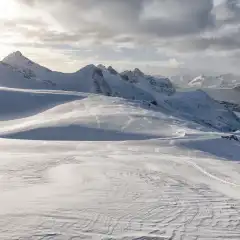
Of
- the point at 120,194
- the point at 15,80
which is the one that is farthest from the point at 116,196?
the point at 15,80

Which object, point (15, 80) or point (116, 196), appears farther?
point (15, 80)

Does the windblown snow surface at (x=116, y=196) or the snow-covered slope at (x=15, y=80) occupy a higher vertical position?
the snow-covered slope at (x=15, y=80)

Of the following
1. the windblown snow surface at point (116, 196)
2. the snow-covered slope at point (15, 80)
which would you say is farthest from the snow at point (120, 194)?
the snow-covered slope at point (15, 80)

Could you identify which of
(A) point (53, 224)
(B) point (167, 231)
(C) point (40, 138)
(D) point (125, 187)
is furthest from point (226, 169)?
(C) point (40, 138)

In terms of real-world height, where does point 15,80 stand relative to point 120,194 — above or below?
above

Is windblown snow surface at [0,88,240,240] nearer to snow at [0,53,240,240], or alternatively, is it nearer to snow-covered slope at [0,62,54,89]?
snow at [0,53,240,240]

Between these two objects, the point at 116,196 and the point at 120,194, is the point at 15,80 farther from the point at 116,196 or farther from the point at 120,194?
the point at 116,196

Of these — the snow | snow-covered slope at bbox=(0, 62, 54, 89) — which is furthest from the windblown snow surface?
snow-covered slope at bbox=(0, 62, 54, 89)

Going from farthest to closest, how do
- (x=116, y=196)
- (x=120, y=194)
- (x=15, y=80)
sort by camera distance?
(x=15, y=80) < (x=120, y=194) < (x=116, y=196)

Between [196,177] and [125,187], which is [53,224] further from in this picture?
[196,177]

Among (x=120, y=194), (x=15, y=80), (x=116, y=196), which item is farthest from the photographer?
(x=15, y=80)

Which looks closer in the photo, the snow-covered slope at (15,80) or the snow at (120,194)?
the snow at (120,194)

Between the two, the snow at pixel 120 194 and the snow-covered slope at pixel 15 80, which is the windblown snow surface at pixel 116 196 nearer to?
the snow at pixel 120 194

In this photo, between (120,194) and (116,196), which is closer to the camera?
(116,196)
